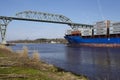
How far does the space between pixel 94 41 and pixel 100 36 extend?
3436 mm

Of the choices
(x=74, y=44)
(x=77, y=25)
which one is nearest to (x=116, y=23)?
(x=74, y=44)

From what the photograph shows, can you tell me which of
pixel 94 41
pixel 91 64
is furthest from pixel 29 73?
pixel 94 41

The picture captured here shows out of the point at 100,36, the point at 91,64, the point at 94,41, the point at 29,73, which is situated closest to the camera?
the point at 29,73

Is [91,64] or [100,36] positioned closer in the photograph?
[91,64]

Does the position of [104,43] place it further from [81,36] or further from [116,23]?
[81,36]

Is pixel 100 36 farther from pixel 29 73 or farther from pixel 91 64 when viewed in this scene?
pixel 29 73

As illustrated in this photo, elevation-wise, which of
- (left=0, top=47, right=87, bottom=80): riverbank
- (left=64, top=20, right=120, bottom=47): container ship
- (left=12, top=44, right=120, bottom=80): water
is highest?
(left=64, top=20, right=120, bottom=47): container ship

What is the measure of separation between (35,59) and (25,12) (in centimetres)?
11952

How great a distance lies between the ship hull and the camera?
91075 mm

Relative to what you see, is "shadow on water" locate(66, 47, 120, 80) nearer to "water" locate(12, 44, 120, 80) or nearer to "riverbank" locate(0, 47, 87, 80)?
"water" locate(12, 44, 120, 80)

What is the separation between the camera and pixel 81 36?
116 metres

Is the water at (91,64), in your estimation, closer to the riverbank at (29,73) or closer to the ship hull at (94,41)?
the riverbank at (29,73)

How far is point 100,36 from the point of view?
103m

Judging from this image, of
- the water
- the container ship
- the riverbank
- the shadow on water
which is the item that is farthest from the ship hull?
the riverbank
